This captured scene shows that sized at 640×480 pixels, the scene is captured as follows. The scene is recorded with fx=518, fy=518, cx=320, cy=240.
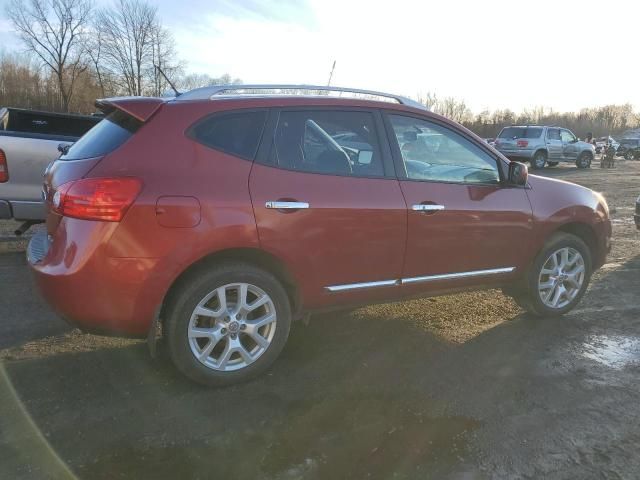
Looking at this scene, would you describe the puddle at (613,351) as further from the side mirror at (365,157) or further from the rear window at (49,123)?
the rear window at (49,123)

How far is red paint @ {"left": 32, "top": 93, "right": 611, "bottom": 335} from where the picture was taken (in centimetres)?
289

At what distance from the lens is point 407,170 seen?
378cm

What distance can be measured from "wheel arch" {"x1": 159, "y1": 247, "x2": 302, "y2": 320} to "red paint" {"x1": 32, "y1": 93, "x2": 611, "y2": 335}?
0.04 metres

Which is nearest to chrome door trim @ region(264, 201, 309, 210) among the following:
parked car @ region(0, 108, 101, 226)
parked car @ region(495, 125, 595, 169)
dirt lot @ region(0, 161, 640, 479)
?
dirt lot @ region(0, 161, 640, 479)

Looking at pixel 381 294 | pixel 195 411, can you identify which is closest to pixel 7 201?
pixel 195 411

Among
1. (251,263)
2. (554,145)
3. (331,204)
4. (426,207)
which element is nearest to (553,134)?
(554,145)

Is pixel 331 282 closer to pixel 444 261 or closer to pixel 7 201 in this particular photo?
pixel 444 261

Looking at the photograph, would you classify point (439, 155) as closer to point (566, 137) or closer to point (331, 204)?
point (331, 204)

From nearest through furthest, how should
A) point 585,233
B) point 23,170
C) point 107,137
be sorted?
1. point 107,137
2. point 585,233
3. point 23,170

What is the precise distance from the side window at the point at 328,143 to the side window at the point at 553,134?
23.0 metres

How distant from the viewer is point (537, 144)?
930 inches

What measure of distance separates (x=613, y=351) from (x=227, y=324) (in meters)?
2.97

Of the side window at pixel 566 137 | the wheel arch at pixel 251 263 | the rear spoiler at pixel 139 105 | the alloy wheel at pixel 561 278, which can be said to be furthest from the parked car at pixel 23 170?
the side window at pixel 566 137

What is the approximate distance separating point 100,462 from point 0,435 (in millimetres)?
632
